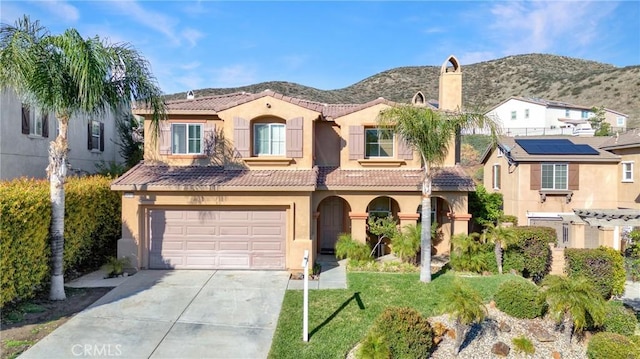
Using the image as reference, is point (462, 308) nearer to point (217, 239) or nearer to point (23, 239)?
point (217, 239)

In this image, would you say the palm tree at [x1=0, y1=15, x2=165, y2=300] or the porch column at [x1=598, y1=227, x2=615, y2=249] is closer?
the palm tree at [x1=0, y1=15, x2=165, y2=300]

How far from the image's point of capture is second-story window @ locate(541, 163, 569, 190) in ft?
68.6

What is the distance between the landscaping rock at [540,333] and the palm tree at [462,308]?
6.76 feet

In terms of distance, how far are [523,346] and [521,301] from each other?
1439mm

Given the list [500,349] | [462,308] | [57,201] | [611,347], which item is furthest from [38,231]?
[611,347]

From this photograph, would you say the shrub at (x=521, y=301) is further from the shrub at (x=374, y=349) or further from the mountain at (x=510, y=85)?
the mountain at (x=510, y=85)

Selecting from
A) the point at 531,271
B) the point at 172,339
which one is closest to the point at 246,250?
the point at 172,339

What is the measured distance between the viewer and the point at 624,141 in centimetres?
2183

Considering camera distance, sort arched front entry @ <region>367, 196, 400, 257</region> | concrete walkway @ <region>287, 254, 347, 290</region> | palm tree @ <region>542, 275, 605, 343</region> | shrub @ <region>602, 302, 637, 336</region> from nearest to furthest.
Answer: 1. palm tree @ <region>542, 275, 605, 343</region>
2. shrub @ <region>602, 302, 637, 336</region>
3. concrete walkway @ <region>287, 254, 347, 290</region>
4. arched front entry @ <region>367, 196, 400, 257</region>

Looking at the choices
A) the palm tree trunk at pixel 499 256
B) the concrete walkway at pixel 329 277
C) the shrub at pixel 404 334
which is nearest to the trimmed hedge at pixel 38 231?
the concrete walkway at pixel 329 277

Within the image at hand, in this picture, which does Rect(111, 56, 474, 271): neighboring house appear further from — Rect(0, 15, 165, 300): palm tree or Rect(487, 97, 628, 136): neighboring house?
Rect(487, 97, 628, 136): neighboring house

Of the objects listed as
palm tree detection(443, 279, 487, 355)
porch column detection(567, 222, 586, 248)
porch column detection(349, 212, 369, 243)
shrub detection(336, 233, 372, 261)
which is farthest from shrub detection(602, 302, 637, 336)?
porch column detection(349, 212, 369, 243)

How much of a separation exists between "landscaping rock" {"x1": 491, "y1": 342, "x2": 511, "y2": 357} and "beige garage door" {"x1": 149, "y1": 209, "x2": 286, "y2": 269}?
23.9 ft

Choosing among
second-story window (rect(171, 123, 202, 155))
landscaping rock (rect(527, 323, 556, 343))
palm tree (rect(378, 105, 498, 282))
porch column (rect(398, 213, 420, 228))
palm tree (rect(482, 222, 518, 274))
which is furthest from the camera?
second-story window (rect(171, 123, 202, 155))
